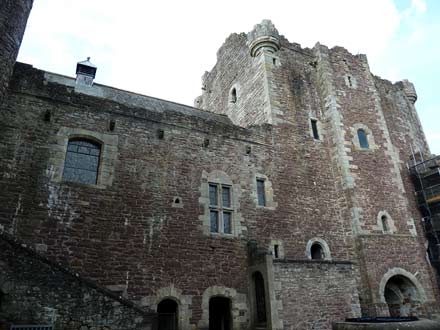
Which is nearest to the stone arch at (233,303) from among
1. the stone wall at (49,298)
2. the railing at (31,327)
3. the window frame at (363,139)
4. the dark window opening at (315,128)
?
the stone wall at (49,298)

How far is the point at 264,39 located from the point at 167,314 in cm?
1231

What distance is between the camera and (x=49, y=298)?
6.25 metres

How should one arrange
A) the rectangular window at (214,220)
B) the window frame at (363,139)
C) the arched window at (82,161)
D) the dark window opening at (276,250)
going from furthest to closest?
the window frame at (363,139)
the dark window opening at (276,250)
the rectangular window at (214,220)
the arched window at (82,161)

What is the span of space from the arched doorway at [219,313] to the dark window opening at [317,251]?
3971 mm

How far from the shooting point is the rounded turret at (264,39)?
51.4ft

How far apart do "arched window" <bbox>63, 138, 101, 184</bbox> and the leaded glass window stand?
3737mm

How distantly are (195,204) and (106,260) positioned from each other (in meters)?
3.19

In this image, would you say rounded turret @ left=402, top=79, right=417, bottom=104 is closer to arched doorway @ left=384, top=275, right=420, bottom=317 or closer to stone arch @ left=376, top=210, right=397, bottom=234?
stone arch @ left=376, top=210, right=397, bottom=234

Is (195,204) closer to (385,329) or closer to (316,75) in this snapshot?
(385,329)

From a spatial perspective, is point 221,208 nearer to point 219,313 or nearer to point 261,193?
point 261,193

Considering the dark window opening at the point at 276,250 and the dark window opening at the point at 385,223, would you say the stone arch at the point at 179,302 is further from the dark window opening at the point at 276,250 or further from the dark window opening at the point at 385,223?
the dark window opening at the point at 385,223

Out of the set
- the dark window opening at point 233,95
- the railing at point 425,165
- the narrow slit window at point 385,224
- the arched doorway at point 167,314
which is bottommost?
the arched doorway at point 167,314

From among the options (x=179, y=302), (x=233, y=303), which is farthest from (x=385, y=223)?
(x=179, y=302)

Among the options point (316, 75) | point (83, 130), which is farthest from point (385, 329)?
point (316, 75)
